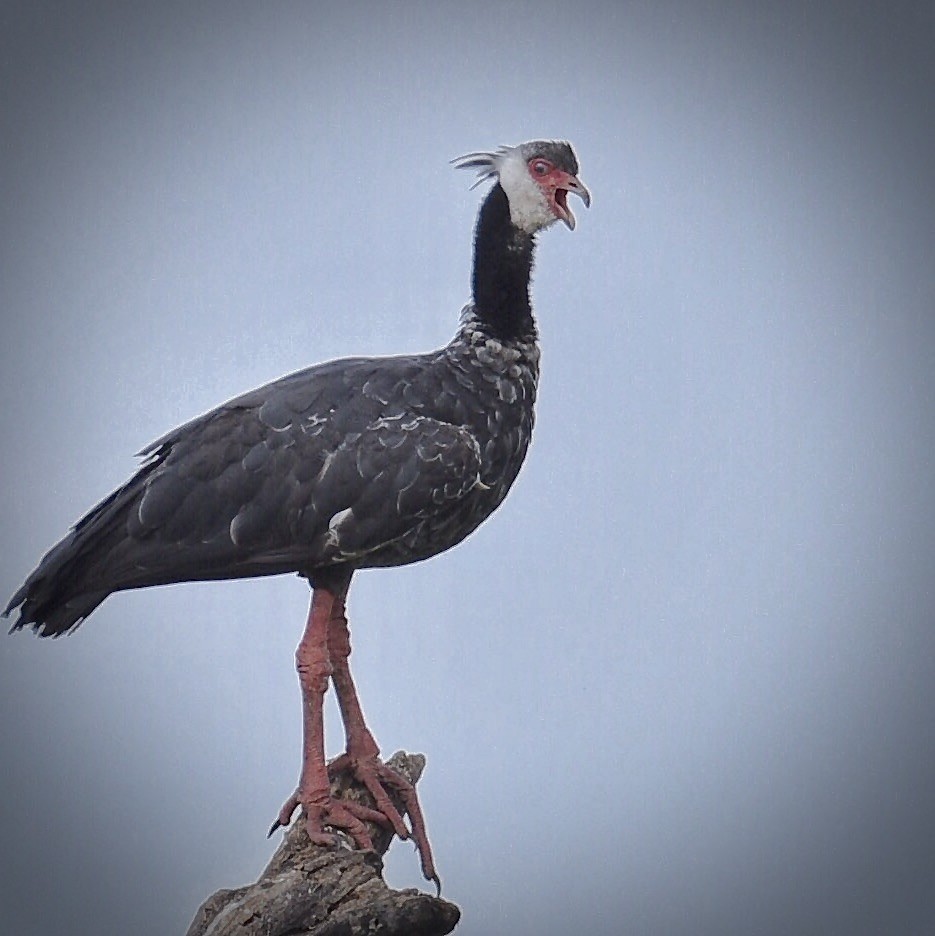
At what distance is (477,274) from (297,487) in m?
0.60

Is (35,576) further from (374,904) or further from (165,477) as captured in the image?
(374,904)

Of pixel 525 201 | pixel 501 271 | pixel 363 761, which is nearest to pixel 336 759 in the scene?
pixel 363 761

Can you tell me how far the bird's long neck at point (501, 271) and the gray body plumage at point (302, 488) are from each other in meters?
0.14

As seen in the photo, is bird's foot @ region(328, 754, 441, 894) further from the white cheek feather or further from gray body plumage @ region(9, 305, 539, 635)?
the white cheek feather

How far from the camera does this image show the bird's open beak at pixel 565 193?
3.14 meters

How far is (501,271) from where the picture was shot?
3.19 metres

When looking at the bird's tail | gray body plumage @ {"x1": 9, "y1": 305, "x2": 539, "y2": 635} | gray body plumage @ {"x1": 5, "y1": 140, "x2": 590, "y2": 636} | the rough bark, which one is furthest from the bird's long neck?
the rough bark

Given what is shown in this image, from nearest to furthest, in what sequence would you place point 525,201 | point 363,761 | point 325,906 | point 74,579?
1. point 325,906
2. point 74,579
3. point 525,201
4. point 363,761

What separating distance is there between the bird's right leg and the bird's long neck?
633 mm

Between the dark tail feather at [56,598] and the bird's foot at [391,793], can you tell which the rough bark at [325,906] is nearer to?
the bird's foot at [391,793]

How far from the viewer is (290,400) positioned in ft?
10.1

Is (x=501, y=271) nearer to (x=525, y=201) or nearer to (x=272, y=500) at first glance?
(x=525, y=201)

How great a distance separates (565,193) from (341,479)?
2.40ft

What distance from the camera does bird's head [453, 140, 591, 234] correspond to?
10.3 feet
